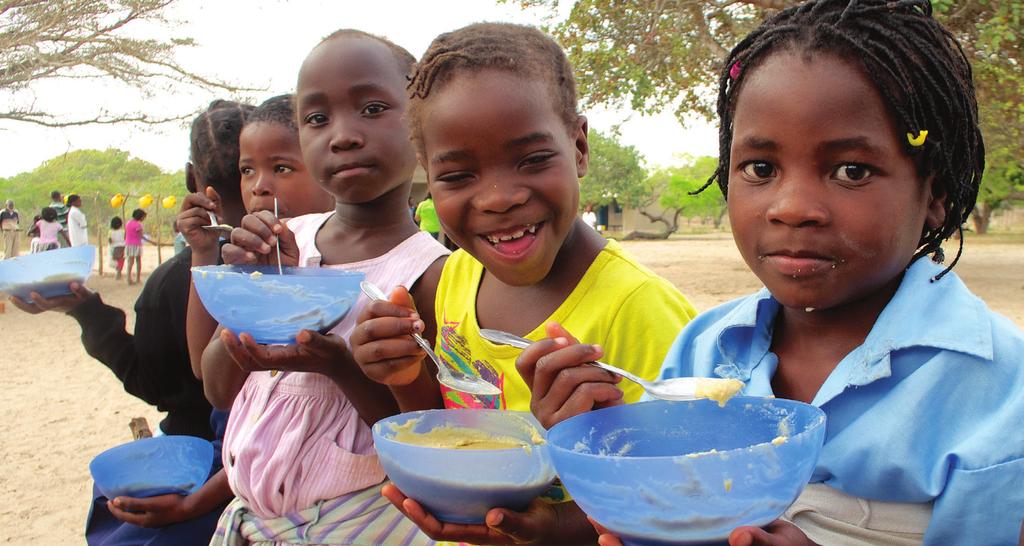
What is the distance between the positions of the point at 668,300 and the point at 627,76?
28.6 ft

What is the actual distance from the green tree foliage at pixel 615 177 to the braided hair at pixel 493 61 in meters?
35.1

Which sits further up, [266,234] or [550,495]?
[266,234]

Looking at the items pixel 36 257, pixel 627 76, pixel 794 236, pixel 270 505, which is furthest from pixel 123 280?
pixel 794 236

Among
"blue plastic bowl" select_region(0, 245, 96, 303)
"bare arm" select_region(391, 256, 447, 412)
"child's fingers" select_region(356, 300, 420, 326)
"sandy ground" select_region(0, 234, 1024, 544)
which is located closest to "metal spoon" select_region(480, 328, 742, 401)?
"child's fingers" select_region(356, 300, 420, 326)

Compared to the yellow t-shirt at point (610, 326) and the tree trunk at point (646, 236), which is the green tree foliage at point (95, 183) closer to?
the tree trunk at point (646, 236)

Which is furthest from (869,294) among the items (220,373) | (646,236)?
(646,236)

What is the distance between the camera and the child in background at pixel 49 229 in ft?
39.2

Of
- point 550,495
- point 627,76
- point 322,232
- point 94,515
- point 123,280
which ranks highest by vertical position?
point 627,76

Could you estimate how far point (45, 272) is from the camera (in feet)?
7.20

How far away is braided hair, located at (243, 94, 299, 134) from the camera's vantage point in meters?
2.22

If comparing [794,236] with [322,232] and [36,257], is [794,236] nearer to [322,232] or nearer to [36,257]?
[322,232]

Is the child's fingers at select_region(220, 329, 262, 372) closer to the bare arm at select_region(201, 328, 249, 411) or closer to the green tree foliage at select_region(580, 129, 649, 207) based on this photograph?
the bare arm at select_region(201, 328, 249, 411)

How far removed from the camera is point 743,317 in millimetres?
1203

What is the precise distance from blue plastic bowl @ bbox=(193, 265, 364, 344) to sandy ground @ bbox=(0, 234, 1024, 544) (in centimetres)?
280
